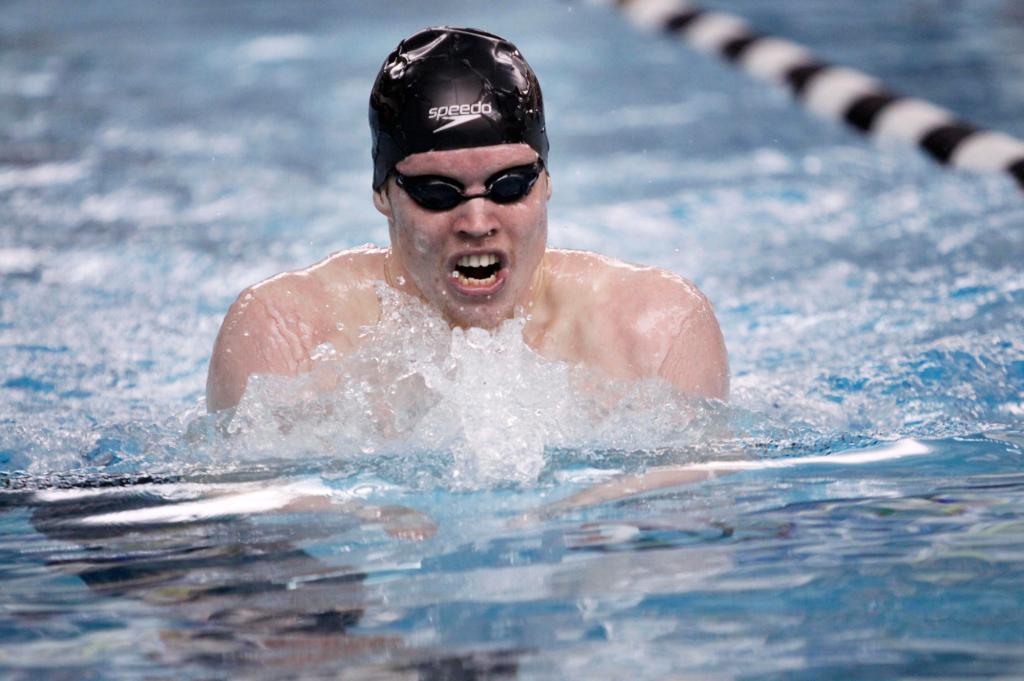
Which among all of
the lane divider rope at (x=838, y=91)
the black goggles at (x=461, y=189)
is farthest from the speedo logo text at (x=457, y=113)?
the lane divider rope at (x=838, y=91)

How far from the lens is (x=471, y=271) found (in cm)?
293

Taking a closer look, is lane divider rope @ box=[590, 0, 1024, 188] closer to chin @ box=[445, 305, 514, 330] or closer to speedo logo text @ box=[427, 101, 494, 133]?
chin @ box=[445, 305, 514, 330]

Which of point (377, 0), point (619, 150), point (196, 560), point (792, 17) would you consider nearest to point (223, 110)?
point (619, 150)

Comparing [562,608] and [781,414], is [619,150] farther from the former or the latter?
[562,608]

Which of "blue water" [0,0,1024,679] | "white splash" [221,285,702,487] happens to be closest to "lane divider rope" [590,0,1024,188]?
"blue water" [0,0,1024,679]

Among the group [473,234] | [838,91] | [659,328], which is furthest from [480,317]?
[838,91]

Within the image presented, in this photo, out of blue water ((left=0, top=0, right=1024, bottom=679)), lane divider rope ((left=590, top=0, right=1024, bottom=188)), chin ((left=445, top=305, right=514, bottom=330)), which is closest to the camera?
blue water ((left=0, top=0, right=1024, bottom=679))

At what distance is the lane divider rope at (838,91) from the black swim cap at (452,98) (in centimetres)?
330

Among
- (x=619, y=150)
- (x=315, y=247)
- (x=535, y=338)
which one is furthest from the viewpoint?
(x=619, y=150)

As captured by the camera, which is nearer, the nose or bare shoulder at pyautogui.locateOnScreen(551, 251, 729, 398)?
the nose

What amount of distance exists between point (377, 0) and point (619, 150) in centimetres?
370

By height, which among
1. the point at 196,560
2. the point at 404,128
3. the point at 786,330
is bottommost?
the point at 786,330

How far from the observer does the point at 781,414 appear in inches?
133

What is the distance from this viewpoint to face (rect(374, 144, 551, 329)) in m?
2.80
